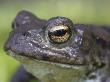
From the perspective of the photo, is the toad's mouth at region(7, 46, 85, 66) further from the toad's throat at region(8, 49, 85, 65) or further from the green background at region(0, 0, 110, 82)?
the green background at region(0, 0, 110, 82)

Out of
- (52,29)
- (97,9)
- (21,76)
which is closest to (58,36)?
(52,29)

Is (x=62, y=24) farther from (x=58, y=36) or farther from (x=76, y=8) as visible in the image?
(x=76, y=8)

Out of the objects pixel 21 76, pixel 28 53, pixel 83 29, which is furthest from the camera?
pixel 21 76

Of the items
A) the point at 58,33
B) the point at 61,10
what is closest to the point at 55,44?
the point at 58,33

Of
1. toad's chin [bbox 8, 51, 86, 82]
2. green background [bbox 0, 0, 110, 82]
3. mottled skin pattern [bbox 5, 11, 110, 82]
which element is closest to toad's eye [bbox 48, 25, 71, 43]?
mottled skin pattern [bbox 5, 11, 110, 82]

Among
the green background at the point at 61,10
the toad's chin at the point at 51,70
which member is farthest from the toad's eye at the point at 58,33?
the green background at the point at 61,10

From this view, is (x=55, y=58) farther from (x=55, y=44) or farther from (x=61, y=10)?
(x=61, y=10)
